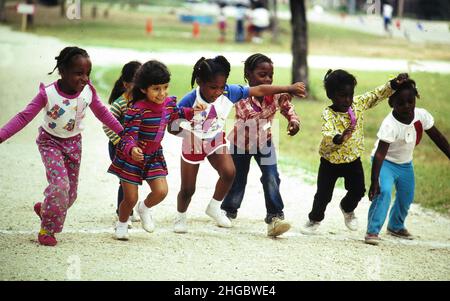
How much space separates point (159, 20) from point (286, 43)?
11.5 metres

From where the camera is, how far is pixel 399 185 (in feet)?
23.1

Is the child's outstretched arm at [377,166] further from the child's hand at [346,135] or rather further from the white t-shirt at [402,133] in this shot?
the child's hand at [346,135]

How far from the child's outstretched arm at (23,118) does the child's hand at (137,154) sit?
0.76m

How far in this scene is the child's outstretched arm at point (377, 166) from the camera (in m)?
6.66

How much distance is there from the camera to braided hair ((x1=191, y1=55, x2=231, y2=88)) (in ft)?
21.2

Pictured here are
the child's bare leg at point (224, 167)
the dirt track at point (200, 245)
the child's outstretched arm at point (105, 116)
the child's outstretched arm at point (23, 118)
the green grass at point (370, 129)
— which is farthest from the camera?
the green grass at point (370, 129)

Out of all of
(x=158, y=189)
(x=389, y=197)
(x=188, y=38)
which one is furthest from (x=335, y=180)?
(x=188, y=38)

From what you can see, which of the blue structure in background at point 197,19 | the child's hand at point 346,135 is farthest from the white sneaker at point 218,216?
the blue structure in background at point 197,19

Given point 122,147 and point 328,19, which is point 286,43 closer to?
point 328,19

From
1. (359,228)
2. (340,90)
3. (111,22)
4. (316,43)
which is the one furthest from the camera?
(111,22)

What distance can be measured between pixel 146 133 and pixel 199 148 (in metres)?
0.60

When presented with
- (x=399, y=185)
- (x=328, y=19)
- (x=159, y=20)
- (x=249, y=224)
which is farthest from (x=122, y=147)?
(x=328, y=19)

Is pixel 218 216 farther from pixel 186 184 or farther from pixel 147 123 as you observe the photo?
pixel 147 123

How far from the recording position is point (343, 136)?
20.9ft
